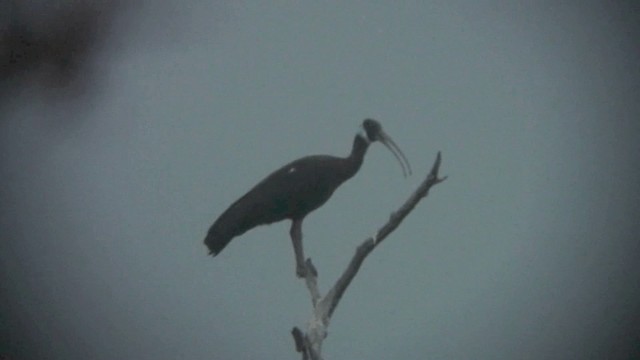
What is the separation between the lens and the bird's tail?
133 inches

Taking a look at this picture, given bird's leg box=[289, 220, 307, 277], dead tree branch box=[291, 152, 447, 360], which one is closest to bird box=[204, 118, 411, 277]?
bird's leg box=[289, 220, 307, 277]

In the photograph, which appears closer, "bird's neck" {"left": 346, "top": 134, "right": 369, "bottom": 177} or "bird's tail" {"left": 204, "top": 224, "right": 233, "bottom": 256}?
"bird's tail" {"left": 204, "top": 224, "right": 233, "bottom": 256}

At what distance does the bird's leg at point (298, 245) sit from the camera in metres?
3.41

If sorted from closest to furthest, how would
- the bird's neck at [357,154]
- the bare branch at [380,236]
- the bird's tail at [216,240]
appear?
the bare branch at [380,236]
the bird's tail at [216,240]
the bird's neck at [357,154]

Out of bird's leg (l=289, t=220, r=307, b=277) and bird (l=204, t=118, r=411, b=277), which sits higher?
bird (l=204, t=118, r=411, b=277)

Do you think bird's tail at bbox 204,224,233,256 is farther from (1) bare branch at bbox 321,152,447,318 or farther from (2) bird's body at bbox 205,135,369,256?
(1) bare branch at bbox 321,152,447,318

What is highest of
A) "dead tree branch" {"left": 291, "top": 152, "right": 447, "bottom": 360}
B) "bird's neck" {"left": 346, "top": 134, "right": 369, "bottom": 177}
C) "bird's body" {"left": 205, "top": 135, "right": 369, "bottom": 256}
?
"bird's neck" {"left": 346, "top": 134, "right": 369, "bottom": 177}

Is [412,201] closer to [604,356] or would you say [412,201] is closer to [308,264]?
[308,264]

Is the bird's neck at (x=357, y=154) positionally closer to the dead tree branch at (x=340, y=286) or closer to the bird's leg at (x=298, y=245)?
the bird's leg at (x=298, y=245)

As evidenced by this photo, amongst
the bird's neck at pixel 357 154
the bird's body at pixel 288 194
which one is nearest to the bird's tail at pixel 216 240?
the bird's body at pixel 288 194

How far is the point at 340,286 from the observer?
3.11 m

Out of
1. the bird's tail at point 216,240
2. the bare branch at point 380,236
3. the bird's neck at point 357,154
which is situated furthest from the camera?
the bird's neck at point 357,154

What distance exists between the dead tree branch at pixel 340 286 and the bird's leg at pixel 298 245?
6.9 inches

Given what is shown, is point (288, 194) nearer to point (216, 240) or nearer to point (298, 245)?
point (298, 245)
